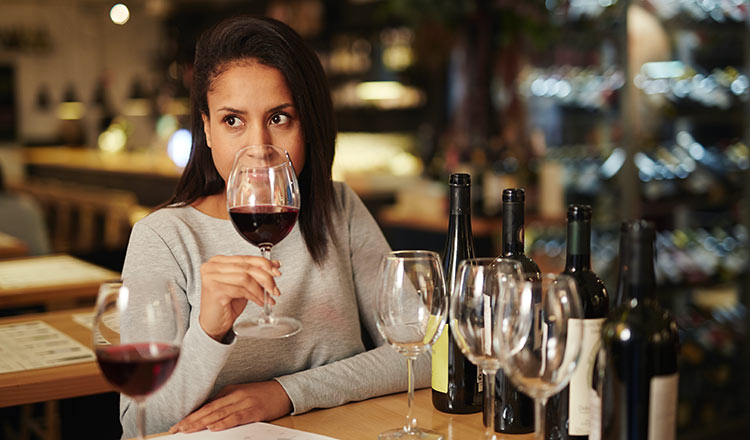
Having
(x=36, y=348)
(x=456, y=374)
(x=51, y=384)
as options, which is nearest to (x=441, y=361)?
(x=456, y=374)

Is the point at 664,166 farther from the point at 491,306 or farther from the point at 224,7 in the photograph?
the point at 224,7

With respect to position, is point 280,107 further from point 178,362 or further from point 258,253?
point 178,362

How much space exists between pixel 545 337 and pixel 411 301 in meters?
0.20

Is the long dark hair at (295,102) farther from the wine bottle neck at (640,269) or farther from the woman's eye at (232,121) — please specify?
the wine bottle neck at (640,269)

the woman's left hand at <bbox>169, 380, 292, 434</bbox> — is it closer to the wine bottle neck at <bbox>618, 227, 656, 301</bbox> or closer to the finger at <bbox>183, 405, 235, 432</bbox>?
the finger at <bbox>183, 405, 235, 432</bbox>

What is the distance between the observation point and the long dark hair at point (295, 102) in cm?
148

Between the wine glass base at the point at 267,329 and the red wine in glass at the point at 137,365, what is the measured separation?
22cm

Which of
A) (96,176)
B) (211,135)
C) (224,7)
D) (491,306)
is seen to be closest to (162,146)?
(96,176)

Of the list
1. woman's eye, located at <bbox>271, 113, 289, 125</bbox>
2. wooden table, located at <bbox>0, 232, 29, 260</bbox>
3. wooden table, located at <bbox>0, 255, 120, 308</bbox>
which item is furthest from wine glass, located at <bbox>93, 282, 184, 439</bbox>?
wooden table, located at <bbox>0, 232, 29, 260</bbox>

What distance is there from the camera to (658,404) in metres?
0.92

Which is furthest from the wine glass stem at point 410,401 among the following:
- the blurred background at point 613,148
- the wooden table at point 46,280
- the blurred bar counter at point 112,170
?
the blurred bar counter at point 112,170

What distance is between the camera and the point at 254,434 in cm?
120

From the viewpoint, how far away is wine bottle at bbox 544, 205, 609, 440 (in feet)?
3.44

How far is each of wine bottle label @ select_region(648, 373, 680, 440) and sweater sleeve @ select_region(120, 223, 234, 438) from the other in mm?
602
